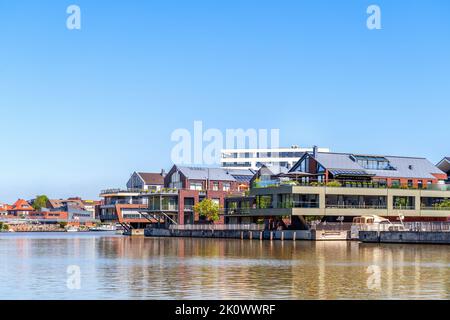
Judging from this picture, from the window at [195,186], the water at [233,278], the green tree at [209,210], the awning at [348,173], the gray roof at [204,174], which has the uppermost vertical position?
the gray roof at [204,174]

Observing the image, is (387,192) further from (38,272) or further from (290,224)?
(38,272)

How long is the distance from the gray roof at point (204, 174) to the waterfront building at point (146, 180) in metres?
27.1

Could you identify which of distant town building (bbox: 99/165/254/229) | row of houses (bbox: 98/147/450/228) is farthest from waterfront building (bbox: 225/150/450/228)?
distant town building (bbox: 99/165/254/229)

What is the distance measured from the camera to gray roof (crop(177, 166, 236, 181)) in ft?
487

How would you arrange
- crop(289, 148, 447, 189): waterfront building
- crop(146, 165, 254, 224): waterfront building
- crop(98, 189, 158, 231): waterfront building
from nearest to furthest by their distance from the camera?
1. crop(289, 148, 447, 189): waterfront building
2. crop(146, 165, 254, 224): waterfront building
3. crop(98, 189, 158, 231): waterfront building

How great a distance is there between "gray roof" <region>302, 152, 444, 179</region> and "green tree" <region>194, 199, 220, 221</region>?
71.2ft

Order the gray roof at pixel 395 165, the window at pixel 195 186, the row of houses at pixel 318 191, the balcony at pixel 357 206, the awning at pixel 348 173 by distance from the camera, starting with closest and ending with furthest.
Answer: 1. the row of houses at pixel 318 191
2. the balcony at pixel 357 206
3. the awning at pixel 348 173
4. the gray roof at pixel 395 165
5. the window at pixel 195 186

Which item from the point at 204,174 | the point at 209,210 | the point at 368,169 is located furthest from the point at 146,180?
the point at 368,169

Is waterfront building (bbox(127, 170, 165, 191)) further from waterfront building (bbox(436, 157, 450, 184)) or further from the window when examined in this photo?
waterfront building (bbox(436, 157, 450, 184))

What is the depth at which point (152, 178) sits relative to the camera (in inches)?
7101

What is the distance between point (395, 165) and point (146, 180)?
2798 inches

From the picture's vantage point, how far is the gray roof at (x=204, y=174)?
148 metres

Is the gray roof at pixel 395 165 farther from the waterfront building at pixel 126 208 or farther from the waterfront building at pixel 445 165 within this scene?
the waterfront building at pixel 126 208

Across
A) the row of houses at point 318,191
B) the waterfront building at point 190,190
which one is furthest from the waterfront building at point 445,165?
the waterfront building at point 190,190
